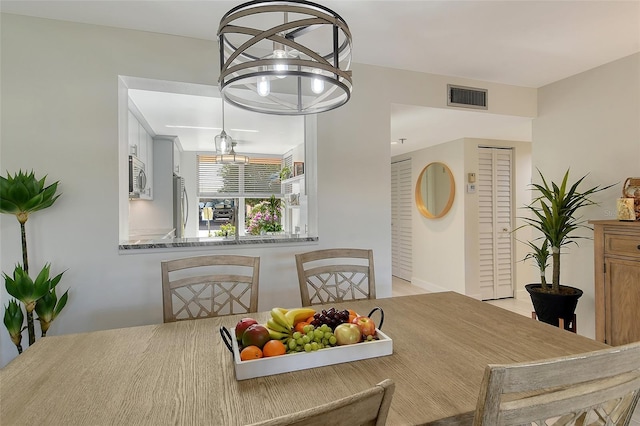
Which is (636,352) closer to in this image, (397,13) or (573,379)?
(573,379)

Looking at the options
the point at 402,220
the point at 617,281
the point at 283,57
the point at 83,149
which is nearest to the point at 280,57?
the point at 283,57

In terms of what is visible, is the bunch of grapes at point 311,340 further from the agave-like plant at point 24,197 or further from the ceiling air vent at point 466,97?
the ceiling air vent at point 466,97

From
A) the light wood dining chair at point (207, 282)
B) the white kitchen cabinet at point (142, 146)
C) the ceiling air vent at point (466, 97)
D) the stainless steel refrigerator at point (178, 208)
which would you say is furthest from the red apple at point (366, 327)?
the stainless steel refrigerator at point (178, 208)

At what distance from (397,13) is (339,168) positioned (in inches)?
43.9

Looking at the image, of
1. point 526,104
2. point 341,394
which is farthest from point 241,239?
point 526,104

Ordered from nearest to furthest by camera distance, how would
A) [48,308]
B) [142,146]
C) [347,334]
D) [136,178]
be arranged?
1. [347,334]
2. [48,308]
3. [136,178]
4. [142,146]

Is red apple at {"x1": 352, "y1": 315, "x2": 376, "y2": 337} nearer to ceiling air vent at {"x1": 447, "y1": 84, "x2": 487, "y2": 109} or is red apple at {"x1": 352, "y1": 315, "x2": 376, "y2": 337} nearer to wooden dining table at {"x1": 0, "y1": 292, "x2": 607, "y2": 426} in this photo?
wooden dining table at {"x1": 0, "y1": 292, "x2": 607, "y2": 426}

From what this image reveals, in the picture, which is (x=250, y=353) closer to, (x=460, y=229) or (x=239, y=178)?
(x=460, y=229)

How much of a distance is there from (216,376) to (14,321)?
1569 millimetres

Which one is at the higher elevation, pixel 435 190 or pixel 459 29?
pixel 459 29

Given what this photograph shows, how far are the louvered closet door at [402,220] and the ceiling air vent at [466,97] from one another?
2.42 metres

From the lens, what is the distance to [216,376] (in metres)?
1.01

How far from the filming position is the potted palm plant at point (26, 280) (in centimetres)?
179

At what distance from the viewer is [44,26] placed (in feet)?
6.79
